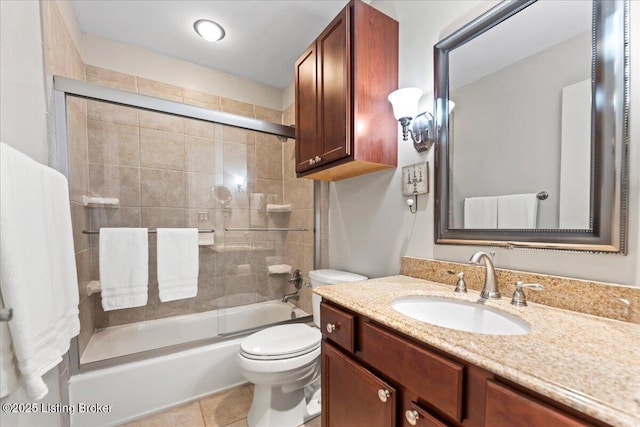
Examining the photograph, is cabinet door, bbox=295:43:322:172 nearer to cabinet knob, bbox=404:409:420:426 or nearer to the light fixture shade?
the light fixture shade

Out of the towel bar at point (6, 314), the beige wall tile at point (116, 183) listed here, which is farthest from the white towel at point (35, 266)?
the beige wall tile at point (116, 183)

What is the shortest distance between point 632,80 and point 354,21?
3.68 feet

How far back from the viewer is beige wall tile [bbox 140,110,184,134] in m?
1.77

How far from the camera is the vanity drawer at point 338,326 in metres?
0.95

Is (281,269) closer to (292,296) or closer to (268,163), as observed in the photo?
(292,296)

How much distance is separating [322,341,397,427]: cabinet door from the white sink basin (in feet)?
0.87

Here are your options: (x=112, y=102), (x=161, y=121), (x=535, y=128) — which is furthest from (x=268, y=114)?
(x=535, y=128)

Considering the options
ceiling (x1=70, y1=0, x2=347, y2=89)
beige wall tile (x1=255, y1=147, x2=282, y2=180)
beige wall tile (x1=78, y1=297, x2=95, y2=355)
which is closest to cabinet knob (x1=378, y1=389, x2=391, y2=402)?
beige wall tile (x1=78, y1=297, x2=95, y2=355)

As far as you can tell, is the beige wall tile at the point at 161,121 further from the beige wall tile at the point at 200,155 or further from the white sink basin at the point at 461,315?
the white sink basin at the point at 461,315

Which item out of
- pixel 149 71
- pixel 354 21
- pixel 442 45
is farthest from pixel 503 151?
pixel 149 71

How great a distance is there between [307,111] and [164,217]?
1.34 m

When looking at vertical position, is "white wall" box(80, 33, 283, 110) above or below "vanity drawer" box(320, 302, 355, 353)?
above

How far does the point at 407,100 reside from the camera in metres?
1.27

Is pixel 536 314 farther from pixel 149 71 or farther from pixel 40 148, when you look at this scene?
pixel 149 71
